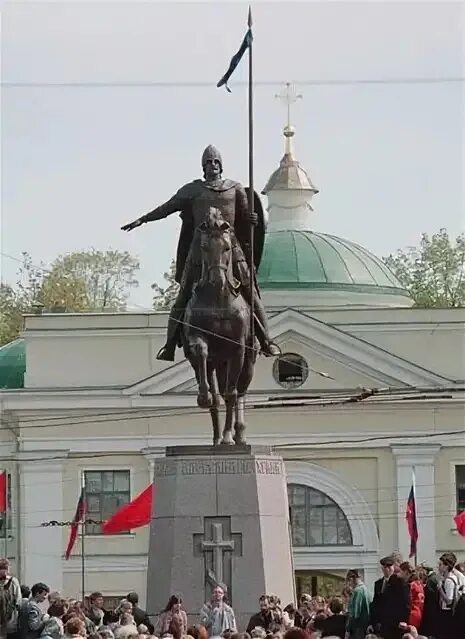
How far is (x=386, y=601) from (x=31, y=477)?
3991cm

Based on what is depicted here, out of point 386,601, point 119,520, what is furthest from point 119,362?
point 386,601

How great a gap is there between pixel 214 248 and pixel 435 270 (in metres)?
55.4

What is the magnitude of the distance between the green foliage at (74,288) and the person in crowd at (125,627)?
4998 cm

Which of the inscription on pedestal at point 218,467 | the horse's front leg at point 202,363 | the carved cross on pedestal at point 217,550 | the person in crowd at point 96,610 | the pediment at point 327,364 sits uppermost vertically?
the pediment at point 327,364

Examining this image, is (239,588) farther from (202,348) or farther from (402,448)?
(402,448)

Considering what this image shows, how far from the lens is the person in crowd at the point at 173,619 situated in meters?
22.6

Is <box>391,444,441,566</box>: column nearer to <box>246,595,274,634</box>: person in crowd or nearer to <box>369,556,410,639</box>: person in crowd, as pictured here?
<box>246,595,274,634</box>: person in crowd

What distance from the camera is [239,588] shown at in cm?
2609

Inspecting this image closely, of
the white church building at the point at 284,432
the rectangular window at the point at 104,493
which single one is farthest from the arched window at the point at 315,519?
the rectangular window at the point at 104,493

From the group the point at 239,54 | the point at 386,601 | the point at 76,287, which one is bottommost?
the point at 386,601

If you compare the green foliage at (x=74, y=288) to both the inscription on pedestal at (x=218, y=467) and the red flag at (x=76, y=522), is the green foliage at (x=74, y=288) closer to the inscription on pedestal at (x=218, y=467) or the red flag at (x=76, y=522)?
the red flag at (x=76, y=522)

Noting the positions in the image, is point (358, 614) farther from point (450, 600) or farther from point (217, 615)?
point (217, 615)

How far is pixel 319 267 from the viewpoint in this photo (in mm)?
70188

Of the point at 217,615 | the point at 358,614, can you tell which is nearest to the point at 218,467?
the point at 217,615
